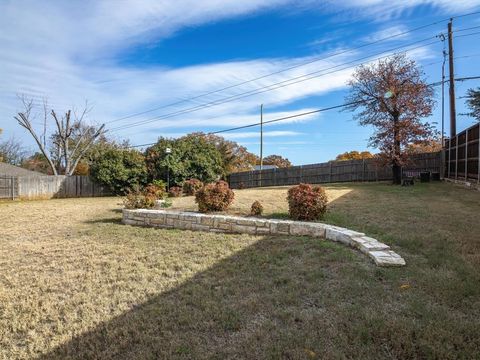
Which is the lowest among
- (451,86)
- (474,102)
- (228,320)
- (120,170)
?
(228,320)

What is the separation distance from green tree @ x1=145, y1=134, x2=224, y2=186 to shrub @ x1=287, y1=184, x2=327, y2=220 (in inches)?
509

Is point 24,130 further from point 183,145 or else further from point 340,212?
point 340,212

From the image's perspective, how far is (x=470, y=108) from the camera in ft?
64.1

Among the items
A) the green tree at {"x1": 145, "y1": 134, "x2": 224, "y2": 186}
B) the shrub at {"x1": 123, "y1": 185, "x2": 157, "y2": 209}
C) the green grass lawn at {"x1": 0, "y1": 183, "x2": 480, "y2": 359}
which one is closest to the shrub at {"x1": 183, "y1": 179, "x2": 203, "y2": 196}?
the green tree at {"x1": 145, "y1": 134, "x2": 224, "y2": 186}

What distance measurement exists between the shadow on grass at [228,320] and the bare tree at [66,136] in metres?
26.1

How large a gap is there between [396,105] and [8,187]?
2033 centimetres

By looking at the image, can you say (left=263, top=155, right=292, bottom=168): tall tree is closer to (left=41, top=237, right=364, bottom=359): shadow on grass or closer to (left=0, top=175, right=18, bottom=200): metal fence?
(left=0, top=175, right=18, bottom=200): metal fence

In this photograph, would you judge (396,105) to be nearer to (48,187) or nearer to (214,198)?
(214,198)

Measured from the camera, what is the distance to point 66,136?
89.7 ft

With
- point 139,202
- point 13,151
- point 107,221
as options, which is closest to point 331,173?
point 139,202

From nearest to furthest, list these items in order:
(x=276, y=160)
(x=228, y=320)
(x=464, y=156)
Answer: (x=228, y=320) → (x=464, y=156) → (x=276, y=160)

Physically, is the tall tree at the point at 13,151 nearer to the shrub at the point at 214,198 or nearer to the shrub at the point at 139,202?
the shrub at the point at 139,202

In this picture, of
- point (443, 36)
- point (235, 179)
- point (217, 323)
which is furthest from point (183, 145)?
point (217, 323)

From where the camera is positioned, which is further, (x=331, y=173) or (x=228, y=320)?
(x=331, y=173)
